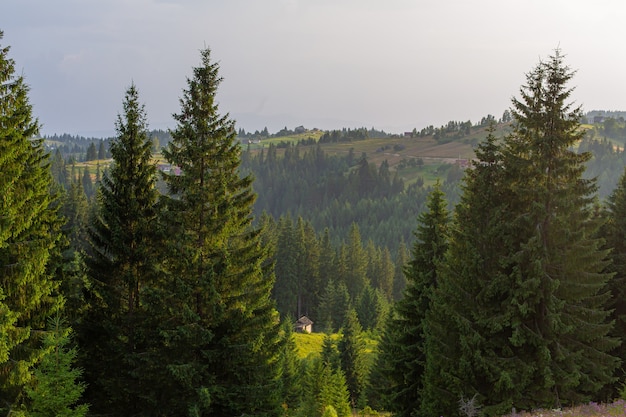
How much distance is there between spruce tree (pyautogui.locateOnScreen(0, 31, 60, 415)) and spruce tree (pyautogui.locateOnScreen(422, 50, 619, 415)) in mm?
14612

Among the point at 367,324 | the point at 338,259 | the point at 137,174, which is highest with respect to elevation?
the point at 137,174

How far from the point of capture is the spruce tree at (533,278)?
60.7ft

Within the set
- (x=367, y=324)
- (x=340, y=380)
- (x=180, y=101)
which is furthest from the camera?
(x=367, y=324)

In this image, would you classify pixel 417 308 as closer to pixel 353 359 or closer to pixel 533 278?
pixel 533 278

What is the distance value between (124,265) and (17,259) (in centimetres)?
451

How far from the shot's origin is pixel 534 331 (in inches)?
758

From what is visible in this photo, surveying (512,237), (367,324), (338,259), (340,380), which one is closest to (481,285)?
(512,237)

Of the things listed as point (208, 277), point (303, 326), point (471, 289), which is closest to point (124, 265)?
point (208, 277)

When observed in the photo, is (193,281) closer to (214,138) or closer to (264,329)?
(264,329)

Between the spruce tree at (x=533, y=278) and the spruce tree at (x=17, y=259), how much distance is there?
14.6 meters

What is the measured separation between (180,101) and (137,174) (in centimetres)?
351

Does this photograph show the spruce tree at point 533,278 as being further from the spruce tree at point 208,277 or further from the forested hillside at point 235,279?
the spruce tree at point 208,277

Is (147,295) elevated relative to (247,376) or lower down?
elevated

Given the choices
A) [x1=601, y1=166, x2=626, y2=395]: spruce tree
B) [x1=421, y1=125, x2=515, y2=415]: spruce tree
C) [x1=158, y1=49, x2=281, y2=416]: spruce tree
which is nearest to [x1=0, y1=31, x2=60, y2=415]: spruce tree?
[x1=158, y1=49, x2=281, y2=416]: spruce tree
